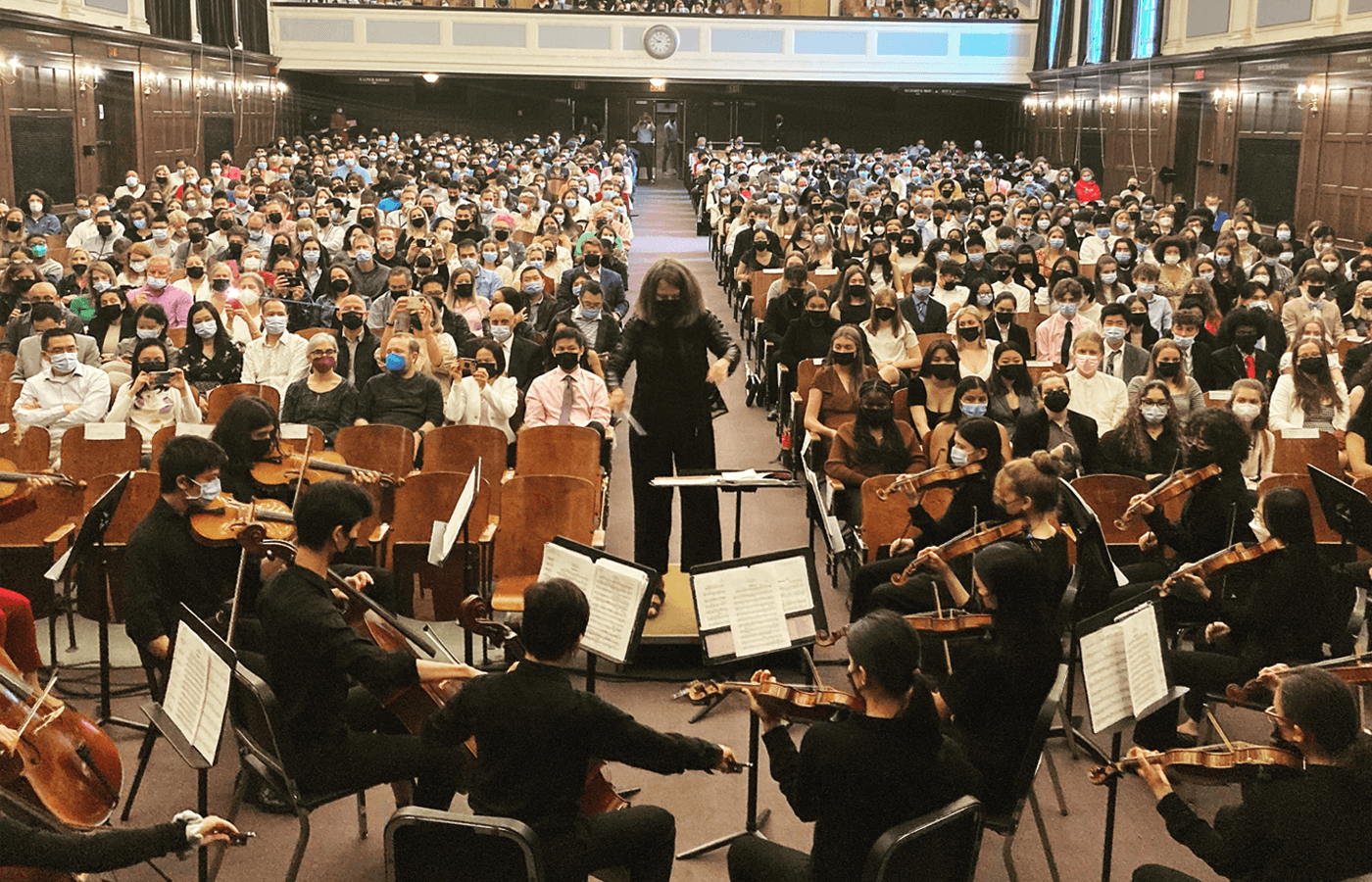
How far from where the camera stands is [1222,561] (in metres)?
4.61

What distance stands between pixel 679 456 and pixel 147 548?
252 cm

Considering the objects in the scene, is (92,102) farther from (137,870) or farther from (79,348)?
(137,870)

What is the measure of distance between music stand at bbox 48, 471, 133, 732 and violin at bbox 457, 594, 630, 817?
149 cm

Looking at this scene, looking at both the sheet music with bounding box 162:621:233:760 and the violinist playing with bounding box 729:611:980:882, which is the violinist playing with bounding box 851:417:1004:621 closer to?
the violinist playing with bounding box 729:611:980:882

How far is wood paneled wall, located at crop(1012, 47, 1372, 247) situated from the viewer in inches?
599

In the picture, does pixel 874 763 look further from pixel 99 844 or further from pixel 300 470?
pixel 300 470

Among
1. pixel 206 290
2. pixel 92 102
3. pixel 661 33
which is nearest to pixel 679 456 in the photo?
pixel 206 290

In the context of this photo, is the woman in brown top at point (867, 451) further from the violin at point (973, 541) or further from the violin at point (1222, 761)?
the violin at point (1222, 761)

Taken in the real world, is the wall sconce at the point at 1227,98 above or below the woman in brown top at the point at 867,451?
above

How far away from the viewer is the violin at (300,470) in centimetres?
555

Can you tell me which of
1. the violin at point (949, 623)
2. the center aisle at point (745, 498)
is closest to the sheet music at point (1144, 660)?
the violin at point (949, 623)

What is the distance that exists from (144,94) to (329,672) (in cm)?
1907

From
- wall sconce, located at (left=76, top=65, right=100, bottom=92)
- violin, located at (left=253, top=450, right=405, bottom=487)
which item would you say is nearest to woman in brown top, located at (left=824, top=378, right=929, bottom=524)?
violin, located at (left=253, top=450, right=405, bottom=487)

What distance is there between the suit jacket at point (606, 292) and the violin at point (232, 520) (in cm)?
492
